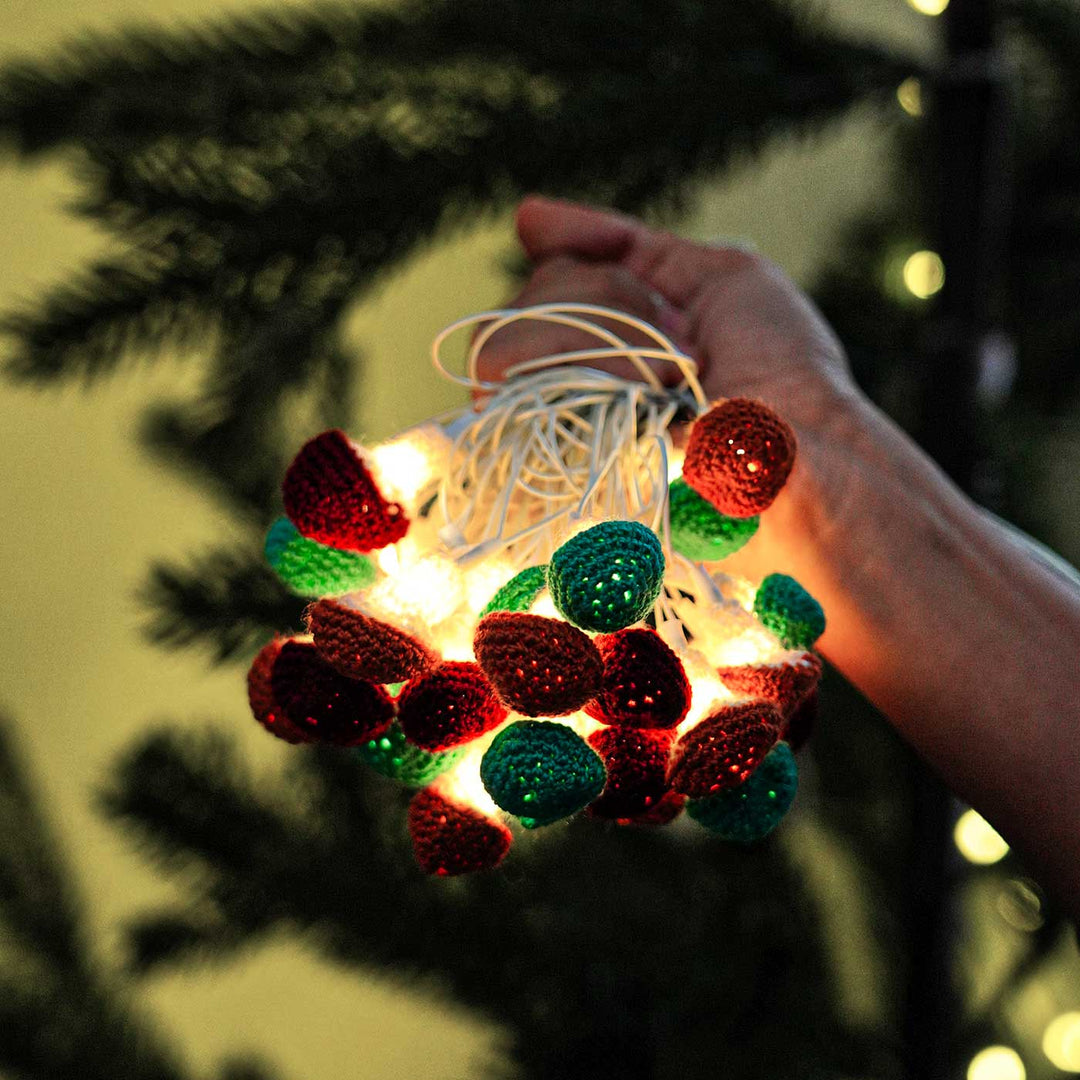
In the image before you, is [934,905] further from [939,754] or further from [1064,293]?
[1064,293]

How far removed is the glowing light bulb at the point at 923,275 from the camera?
2.23ft

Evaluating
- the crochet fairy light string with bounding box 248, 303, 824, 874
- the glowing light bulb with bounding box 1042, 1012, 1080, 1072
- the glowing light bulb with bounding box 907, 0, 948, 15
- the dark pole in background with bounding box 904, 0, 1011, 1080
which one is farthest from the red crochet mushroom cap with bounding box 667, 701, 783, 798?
the glowing light bulb with bounding box 1042, 1012, 1080, 1072

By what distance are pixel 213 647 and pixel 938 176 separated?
59 cm

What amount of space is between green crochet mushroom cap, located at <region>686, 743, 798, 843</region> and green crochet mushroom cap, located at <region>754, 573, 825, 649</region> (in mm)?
49

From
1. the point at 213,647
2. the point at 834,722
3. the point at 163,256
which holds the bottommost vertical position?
the point at 834,722

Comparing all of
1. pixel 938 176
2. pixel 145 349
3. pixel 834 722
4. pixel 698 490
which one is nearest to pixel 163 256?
pixel 145 349

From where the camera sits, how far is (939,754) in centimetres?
54

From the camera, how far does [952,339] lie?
2.14 ft

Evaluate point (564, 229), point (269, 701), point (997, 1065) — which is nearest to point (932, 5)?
point (564, 229)

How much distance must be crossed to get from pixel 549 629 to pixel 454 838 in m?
0.11

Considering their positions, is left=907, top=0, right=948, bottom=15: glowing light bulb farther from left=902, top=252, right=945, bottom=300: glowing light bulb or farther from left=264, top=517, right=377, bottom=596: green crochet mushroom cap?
left=264, top=517, right=377, bottom=596: green crochet mushroom cap

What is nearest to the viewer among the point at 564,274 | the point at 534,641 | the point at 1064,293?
the point at 534,641

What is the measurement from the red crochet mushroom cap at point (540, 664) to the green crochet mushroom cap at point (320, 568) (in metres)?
0.11

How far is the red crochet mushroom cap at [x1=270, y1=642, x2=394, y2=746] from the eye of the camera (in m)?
0.39
